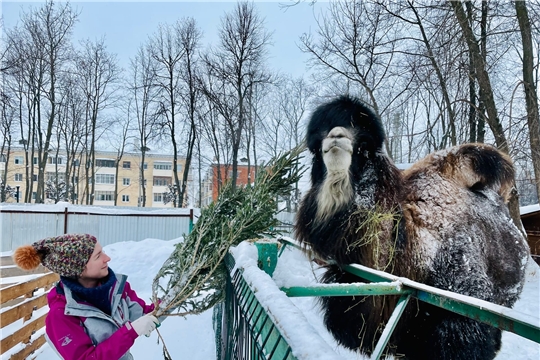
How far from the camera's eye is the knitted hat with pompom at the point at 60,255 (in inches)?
87.1

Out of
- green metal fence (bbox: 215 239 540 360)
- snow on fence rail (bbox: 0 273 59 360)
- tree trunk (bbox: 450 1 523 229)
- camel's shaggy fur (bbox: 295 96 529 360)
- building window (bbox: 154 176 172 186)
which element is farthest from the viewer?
building window (bbox: 154 176 172 186)

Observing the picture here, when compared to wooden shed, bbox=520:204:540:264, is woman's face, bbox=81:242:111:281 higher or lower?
higher

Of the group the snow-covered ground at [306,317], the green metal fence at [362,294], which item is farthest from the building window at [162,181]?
the green metal fence at [362,294]

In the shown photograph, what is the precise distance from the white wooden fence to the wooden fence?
814cm

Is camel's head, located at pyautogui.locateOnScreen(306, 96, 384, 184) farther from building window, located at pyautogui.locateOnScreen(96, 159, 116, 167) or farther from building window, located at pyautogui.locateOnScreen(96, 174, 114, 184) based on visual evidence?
building window, located at pyautogui.locateOnScreen(96, 174, 114, 184)

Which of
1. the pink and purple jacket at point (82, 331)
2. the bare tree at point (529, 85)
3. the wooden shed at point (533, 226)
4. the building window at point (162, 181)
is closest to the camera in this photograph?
the pink and purple jacket at point (82, 331)

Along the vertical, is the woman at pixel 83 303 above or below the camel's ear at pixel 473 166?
below

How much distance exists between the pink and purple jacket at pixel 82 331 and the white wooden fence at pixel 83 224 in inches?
448

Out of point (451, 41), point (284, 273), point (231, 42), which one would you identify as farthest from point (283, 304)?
point (231, 42)

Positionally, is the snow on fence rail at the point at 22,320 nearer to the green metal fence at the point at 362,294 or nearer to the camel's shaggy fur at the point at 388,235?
the green metal fence at the point at 362,294

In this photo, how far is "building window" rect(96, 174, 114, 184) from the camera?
5433cm

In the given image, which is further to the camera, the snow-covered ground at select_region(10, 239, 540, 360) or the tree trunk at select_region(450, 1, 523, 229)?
the tree trunk at select_region(450, 1, 523, 229)

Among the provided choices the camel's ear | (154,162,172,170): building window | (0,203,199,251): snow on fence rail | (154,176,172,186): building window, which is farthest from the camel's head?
(154,162,172,170): building window

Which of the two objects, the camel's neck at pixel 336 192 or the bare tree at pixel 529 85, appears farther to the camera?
the bare tree at pixel 529 85
